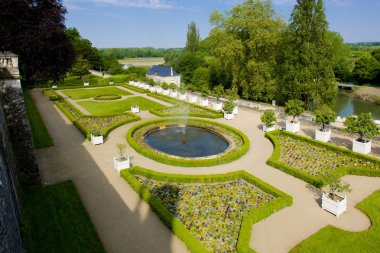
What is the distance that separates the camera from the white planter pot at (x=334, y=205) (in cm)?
1193

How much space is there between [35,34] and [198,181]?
12.9m

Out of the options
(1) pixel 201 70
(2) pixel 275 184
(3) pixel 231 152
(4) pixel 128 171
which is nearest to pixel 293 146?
(3) pixel 231 152

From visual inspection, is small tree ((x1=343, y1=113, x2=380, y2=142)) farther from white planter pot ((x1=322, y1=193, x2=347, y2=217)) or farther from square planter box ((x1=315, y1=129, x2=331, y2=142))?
white planter pot ((x1=322, y1=193, x2=347, y2=217))

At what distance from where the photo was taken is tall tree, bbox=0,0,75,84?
603 inches

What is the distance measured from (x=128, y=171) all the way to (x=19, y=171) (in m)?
5.48

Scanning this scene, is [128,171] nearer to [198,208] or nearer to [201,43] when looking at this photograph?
[198,208]

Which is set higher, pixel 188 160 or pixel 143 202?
pixel 188 160

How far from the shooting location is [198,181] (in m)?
14.9

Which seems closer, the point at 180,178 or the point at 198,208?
the point at 198,208

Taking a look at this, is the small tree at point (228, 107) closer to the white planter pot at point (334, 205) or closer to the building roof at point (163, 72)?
the white planter pot at point (334, 205)

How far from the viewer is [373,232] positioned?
10.7m

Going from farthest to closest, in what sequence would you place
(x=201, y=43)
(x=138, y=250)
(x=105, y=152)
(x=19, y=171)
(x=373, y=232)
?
(x=201, y=43) < (x=105, y=152) < (x=19, y=171) < (x=373, y=232) < (x=138, y=250)

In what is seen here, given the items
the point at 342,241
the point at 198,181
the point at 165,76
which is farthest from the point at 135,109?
the point at 165,76

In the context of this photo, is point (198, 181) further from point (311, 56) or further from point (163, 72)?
point (163, 72)
